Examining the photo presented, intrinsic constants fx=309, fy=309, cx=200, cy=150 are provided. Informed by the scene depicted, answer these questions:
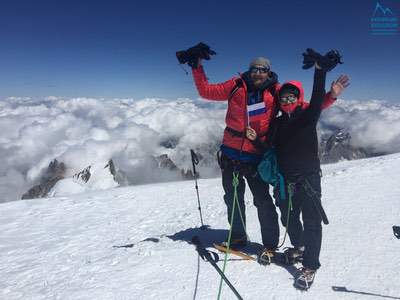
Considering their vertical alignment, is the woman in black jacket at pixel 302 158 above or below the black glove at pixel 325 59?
below

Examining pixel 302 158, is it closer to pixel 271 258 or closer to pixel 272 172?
pixel 272 172

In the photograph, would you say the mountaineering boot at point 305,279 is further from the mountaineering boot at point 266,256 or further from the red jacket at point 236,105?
the red jacket at point 236,105

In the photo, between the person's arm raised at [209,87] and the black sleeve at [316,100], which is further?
the person's arm raised at [209,87]

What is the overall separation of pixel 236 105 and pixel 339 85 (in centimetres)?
155

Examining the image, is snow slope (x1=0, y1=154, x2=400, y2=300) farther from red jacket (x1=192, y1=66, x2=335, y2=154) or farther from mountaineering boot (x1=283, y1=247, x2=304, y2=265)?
red jacket (x1=192, y1=66, x2=335, y2=154)

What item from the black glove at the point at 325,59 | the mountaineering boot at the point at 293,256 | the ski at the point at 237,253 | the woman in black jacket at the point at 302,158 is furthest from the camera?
the ski at the point at 237,253

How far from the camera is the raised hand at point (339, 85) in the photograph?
154 inches

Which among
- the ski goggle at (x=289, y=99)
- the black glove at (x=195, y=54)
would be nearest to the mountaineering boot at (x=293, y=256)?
the ski goggle at (x=289, y=99)

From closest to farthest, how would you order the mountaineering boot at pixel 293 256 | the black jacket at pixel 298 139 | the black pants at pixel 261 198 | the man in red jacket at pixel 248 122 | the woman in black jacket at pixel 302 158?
the black jacket at pixel 298 139 < the woman in black jacket at pixel 302 158 < the man in red jacket at pixel 248 122 < the mountaineering boot at pixel 293 256 < the black pants at pixel 261 198

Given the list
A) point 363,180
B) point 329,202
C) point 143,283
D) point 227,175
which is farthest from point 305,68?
point 363,180

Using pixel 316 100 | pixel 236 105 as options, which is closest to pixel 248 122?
pixel 236 105

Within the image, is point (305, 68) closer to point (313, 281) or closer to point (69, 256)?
point (313, 281)

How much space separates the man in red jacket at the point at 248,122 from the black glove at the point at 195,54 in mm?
123

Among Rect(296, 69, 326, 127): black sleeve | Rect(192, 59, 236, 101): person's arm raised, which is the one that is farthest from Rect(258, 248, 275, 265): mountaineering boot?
Rect(192, 59, 236, 101): person's arm raised
